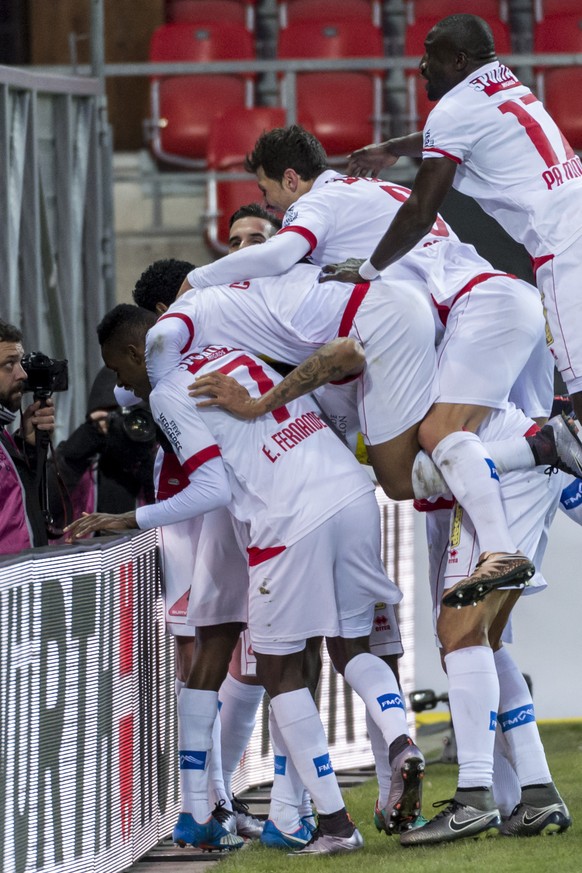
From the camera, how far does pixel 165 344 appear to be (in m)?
4.01

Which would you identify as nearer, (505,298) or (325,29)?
(505,298)

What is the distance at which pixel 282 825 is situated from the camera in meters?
4.04

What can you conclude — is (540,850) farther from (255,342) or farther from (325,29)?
(325,29)

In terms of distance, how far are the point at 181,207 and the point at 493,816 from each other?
6.53 metres

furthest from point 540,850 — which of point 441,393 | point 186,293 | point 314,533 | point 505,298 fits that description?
point 186,293

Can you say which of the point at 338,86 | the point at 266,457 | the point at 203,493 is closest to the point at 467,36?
the point at 266,457

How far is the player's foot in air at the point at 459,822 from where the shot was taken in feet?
12.3

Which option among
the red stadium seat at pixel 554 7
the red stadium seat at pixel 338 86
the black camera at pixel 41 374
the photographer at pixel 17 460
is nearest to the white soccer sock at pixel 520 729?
the photographer at pixel 17 460

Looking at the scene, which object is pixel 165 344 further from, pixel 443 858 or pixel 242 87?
pixel 242 87

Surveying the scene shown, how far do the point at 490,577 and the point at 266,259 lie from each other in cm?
112

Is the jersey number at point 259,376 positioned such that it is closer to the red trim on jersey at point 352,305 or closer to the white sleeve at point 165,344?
the white sleeve at point 165,344

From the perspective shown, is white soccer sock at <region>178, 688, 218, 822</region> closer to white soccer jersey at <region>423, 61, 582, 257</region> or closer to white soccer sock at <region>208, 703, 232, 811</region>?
white soccer sock at <region>208, 703, 232, 811</region>

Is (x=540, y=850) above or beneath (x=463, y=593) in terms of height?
beneath

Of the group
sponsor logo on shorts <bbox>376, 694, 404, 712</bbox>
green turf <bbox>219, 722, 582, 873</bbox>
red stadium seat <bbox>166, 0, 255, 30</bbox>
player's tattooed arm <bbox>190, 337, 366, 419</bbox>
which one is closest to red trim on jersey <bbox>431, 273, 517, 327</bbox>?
player's tattooed arm <bbox>190, 337, 366, 419</bbox>
